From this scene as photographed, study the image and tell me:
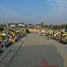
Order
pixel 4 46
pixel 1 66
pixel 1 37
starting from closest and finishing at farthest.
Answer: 1. pixel 1 66
2. pixel 4 46
3. pixel 1 37

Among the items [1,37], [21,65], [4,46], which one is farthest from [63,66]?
[1,37]

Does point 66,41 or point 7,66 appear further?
point 66,41

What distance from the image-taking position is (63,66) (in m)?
5.04

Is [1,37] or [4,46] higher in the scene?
[1,37]

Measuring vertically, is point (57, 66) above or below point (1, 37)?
below

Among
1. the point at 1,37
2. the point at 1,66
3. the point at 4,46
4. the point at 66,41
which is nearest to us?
Answer: the point at 1,66

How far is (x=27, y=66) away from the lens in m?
5.06

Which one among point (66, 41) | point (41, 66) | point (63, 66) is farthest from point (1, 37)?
point (66, 41)

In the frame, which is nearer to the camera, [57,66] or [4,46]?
[57,66]

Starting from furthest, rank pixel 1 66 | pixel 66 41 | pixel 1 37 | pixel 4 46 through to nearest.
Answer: pixel 66 41
pixel 1 37
pixel 4 46
pixel 1 66

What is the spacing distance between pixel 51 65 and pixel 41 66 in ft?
1.99

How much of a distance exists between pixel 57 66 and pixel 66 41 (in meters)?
8.69

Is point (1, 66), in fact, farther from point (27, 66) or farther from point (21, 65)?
point (27, 66)

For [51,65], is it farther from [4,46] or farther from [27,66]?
[4,46]
